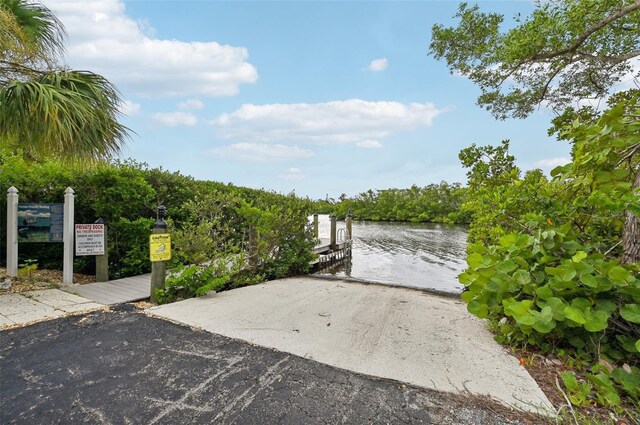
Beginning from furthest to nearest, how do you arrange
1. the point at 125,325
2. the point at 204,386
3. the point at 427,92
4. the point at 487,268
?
the point at 427,92, the point at 125,325, the point at 487,268, the point at 204,386

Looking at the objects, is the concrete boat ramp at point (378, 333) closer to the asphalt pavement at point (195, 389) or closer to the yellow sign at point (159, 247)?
the asphalt pavement at point (195, 389)

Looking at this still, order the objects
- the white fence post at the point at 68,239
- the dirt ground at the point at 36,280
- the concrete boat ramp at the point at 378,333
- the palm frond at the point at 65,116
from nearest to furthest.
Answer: the concrete boat ramp at the point at 378,333 → the palm frond at the point at 65,116 → the dirt ground at the point at 36,280 → the white fence post at the point at 68,239

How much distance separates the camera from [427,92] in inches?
295

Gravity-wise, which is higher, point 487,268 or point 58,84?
point 58,84

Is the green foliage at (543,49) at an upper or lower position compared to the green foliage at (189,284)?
upper

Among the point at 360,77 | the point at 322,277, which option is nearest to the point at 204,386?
the point at 322,277

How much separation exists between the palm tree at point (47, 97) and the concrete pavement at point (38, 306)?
71.3 inches

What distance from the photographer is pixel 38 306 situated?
349 cm

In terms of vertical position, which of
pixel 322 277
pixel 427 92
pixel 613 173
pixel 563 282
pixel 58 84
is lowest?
pixel 322 277

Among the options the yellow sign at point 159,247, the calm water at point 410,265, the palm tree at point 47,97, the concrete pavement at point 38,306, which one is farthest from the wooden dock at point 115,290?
the calm water at point 410,265

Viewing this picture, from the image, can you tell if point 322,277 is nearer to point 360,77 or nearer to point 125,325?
point 125,325

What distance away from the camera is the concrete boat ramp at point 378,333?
82.1 inches

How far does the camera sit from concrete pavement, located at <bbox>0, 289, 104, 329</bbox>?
10.2 feet

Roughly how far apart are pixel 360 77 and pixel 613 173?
768 centimetres
